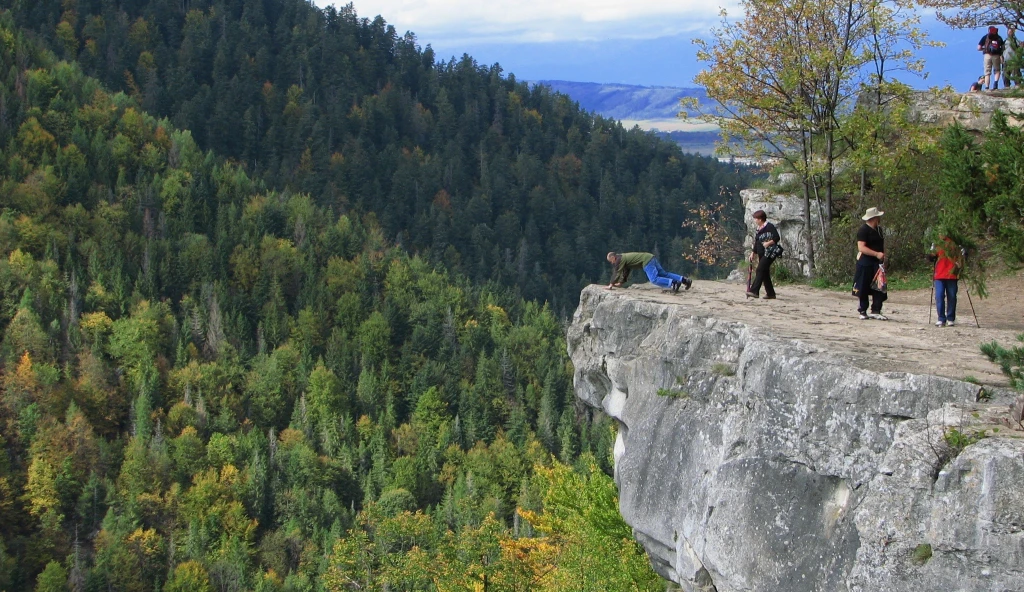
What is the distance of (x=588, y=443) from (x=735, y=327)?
106m

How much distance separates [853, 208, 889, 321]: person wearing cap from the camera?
18.5 metres

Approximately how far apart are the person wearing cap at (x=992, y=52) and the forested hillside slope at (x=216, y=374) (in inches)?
1359

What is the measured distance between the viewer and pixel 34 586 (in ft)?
339

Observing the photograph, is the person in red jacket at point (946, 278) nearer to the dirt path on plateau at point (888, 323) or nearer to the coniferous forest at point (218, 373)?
the dirt path on plateau at point (888, 323)

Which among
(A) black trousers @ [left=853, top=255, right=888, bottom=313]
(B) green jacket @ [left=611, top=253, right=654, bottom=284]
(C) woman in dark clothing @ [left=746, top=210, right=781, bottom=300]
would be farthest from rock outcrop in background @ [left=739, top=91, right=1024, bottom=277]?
(A) black trousers @ [left=853, top=255, right=888, bottom=313]

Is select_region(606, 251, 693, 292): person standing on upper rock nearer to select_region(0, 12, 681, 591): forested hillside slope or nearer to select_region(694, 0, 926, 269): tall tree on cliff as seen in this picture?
select_region(694, 0, 926, 269): tall tree on cliff

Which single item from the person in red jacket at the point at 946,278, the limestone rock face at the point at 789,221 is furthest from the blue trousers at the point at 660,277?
the limestone rock face at the point at 789,221

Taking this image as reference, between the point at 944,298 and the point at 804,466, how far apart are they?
5518mm

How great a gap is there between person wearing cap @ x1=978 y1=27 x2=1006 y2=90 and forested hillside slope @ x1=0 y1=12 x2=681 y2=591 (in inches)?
1359

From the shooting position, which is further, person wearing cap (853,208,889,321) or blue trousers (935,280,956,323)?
person wearing cap (853,208,889,321)

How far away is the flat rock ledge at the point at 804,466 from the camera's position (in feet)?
40.2

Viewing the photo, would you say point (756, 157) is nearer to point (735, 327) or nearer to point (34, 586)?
point (735, 327)

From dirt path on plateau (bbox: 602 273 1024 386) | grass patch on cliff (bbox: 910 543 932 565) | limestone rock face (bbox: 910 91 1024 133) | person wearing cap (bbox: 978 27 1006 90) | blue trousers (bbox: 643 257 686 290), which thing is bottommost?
grass patch on cliff (bbox: 910 543 932 565)

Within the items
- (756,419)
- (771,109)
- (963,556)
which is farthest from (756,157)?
(963,556)
